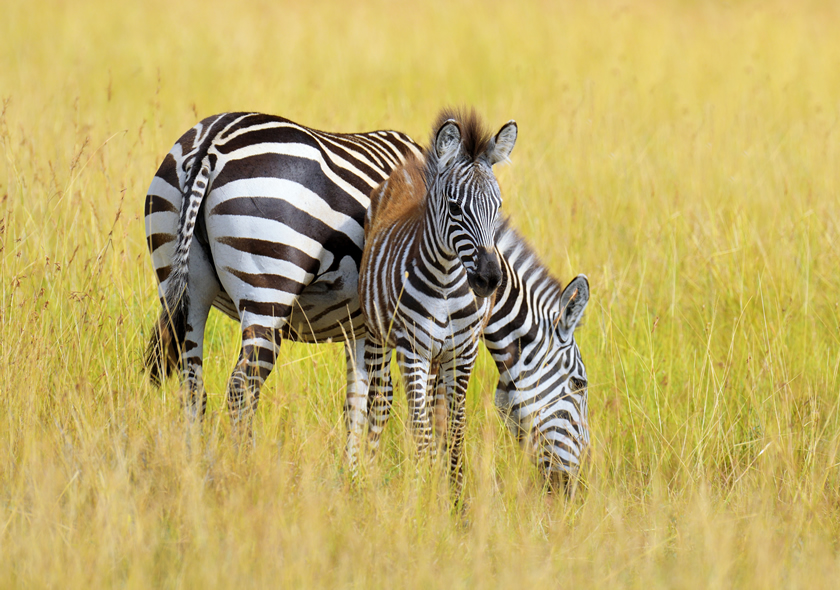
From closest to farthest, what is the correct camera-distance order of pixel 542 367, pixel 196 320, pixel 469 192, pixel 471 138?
1. pixel 469 192
2. pixel 471 138
3. pixel 196 320
4. pixel 542 367

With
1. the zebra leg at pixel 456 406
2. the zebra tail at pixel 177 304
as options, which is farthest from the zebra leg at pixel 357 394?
the zebra tail at pixel 177 304

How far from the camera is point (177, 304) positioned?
3.59 metres

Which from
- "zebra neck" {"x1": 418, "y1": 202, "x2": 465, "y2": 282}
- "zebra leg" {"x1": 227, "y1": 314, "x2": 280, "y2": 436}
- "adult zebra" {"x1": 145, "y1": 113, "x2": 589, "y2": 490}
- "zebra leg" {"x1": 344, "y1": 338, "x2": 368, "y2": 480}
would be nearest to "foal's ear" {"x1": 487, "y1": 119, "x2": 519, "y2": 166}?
"zebra neck" {"x1": 418, "y1": 202, "x2": 465, "y2": 282}

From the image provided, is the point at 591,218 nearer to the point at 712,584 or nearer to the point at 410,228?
the point at 410,228

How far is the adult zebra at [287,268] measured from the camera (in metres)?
3.40

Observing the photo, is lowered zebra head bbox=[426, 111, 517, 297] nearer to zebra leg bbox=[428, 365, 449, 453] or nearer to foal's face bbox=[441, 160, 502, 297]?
foal's face bbox=[441, 160, 502, 297]

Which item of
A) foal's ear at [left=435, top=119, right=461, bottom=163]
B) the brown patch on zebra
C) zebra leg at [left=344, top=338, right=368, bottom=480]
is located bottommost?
zebra leg at [left=344, top=338, right=368, bottom=480]

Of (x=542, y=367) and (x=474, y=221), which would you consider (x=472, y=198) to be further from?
(x=542, y=367)

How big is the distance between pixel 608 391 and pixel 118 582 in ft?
10.3

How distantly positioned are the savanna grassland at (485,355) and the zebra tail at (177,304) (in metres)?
0.17

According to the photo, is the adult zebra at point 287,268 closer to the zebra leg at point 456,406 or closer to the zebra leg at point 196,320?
the zebra leg at point 196,320

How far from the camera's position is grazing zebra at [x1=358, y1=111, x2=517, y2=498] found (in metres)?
3.06

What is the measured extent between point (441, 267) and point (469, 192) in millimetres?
348

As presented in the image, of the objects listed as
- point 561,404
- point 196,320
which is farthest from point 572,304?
point 196,320
